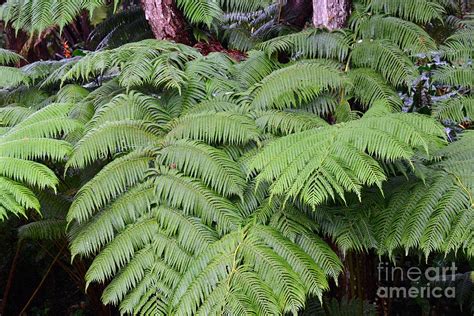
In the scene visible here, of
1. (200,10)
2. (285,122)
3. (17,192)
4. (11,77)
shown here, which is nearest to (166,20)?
(200,10)

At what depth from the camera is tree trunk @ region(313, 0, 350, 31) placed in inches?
94.7

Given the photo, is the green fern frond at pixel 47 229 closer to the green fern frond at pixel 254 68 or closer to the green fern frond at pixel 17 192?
the green fern frond at pixel 17 192

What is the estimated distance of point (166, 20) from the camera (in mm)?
2637

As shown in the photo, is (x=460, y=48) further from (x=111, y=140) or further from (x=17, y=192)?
(x=17, y=192)

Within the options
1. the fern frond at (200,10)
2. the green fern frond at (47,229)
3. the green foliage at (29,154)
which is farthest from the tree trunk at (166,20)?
the green fern frond at (47,229)

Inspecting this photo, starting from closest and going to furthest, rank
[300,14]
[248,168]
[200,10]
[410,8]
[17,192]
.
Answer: [17,192] → [248,168] → [410,8] → [200,10] → [300,14]

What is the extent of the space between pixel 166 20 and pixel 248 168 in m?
1.19

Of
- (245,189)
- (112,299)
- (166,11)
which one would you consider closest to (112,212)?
(112,299)

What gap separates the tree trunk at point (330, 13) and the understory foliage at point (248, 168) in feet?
0.44

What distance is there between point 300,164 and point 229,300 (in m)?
0.45

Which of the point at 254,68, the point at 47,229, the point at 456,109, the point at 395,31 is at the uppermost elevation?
the point at 395,31

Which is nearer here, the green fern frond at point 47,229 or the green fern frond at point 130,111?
the green fern frond at point 130,111

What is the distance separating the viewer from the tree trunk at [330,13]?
241 centimetres

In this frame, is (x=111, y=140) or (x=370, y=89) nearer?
(x=111, y=140)
